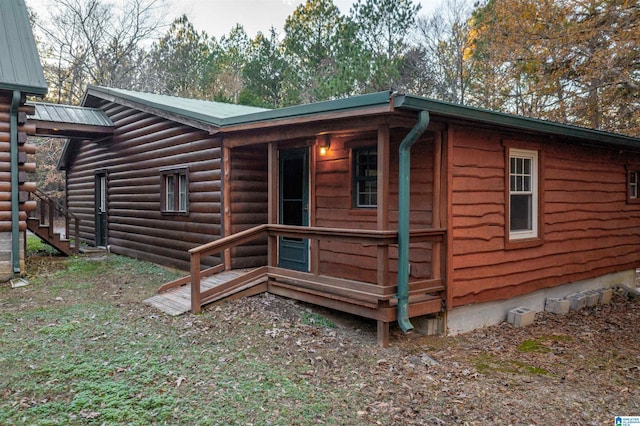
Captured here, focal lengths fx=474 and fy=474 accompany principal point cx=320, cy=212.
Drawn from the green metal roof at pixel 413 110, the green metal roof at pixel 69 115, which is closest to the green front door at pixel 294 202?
the green metal roof at pixel 413 110

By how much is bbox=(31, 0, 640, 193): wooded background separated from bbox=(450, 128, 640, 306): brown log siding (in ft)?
17.2

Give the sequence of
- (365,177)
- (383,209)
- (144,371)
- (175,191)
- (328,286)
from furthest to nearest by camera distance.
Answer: (175,191)
(365,177)
(328,286)
(383,209)
(144,371)

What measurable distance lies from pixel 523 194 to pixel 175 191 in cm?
674

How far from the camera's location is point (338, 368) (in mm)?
4867

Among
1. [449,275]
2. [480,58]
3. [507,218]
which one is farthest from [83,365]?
[480,58]

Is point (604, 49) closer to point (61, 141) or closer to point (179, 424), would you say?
point (179, 424)

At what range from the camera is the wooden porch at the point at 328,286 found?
18.1 feet

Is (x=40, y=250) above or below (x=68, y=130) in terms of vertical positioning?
below

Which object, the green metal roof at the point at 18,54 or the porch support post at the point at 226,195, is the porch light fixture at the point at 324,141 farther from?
the green metal roof at the point at 18,54

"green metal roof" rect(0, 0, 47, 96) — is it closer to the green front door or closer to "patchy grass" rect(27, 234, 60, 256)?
the green front door

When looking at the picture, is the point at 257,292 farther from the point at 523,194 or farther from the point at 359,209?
the point at 523,194

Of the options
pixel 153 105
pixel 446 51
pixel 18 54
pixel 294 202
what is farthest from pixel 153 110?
pixel 446 51

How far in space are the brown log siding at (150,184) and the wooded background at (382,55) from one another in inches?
414

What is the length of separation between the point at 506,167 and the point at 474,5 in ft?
52.3
